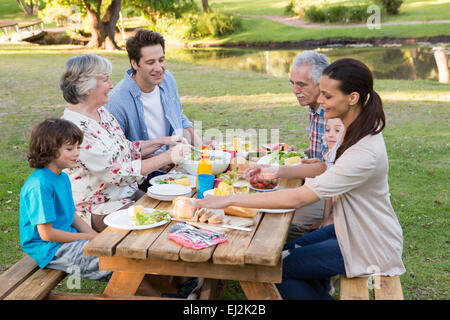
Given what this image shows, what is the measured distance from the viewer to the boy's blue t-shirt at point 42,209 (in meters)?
2.86

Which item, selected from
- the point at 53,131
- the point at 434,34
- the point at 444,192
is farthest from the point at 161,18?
the point at 53,131

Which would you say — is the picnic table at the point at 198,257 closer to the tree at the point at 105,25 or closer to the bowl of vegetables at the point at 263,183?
the bowl of vegetables at the point at 263,183

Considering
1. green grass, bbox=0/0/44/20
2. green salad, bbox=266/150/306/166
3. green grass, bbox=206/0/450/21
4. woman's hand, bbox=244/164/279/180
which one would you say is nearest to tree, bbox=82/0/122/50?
green grass, bbox=206/0/450/21

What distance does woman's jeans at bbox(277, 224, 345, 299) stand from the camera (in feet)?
9.37

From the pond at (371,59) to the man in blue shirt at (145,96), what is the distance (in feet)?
39.7

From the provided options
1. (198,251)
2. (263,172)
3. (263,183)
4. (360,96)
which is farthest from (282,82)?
(198,251)

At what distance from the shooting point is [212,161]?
3.55 meters

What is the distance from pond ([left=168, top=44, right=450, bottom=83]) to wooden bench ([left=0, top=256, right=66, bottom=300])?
46.0 feet

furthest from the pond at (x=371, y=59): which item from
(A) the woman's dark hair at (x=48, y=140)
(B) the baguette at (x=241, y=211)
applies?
(A) the woman's dark hair at (x=48, y=140)

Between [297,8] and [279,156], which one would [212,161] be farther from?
[297,8]

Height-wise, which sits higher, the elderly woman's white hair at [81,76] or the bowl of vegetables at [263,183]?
the elderly woman's white hair at [81,76]

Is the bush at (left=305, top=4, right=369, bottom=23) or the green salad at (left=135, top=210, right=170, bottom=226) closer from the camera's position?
the green salad at (left=135, top=210, right=170, bottom=226)

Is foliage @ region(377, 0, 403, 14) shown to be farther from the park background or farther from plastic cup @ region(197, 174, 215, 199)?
plastic cup @ region(197, 174, 215, 199)
